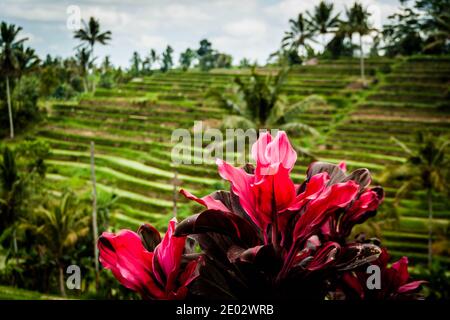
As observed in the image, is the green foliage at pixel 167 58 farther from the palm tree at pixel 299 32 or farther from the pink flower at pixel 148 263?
the pink flower at pixel 148 263

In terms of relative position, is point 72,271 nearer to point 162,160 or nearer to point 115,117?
point 162,160

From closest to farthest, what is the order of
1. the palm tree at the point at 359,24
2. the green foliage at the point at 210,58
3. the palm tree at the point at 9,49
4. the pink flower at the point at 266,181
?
the pink flower at the point at 266,181
the palm tree at the point at 9,49
the palm tree at the point at 359,24
the green foliage at the point at 210,58

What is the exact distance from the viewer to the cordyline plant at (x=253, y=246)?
0.63 metres

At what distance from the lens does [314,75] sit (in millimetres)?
23344

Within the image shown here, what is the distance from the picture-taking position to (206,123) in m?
17.0

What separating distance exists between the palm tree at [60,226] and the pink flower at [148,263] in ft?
29.7

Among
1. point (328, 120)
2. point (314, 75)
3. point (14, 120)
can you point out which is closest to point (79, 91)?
point (14, 120)

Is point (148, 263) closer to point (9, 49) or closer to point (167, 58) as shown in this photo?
point (9, 49)

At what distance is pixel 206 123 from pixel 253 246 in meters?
16.4

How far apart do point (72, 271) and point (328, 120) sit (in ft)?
59.1

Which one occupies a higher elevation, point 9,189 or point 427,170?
point 427,170

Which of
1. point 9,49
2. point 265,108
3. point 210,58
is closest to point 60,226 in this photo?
point 265,108

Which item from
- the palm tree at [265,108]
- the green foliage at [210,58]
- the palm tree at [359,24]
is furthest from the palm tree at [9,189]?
the green foliage at [210,58]

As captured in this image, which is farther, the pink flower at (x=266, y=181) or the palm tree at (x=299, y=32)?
the palm tree at (x=299, y=32)
